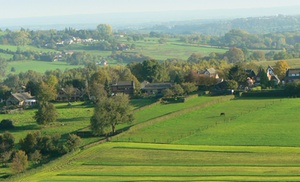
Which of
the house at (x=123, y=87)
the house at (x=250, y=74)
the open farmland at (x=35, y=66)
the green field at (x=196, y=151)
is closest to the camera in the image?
the green field at (x=196, y=151)

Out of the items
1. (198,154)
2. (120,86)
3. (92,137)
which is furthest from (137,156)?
(120,86)

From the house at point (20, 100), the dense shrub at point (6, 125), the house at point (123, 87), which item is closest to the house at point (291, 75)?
the house at point (123, 87)

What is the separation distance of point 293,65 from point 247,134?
6725 centimetres

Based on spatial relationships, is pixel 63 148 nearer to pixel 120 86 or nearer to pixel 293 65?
pixel 120 86

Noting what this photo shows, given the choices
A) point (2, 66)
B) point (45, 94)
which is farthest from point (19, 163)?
point (2, 66)

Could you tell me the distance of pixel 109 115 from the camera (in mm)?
55531

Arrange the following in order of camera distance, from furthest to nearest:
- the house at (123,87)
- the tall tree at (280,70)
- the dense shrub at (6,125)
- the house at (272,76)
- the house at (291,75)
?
the tall tree at (280,70)
the house at (123,87)
the house at (272,76)
the house at (291,75)
the dense shrub at (6,125)

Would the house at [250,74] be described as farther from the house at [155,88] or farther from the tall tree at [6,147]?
the tall tree at [6,147]

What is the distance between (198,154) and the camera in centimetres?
4512

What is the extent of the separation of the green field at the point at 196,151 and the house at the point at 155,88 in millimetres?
22745

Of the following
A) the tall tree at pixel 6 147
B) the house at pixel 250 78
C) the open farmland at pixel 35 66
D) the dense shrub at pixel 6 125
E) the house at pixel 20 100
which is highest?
the house at pixel 250 78

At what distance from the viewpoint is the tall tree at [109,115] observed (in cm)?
5456

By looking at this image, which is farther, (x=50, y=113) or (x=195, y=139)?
(x=50, y=113)

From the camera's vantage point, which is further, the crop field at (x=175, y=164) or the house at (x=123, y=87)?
the house at (x=123, y=87)
